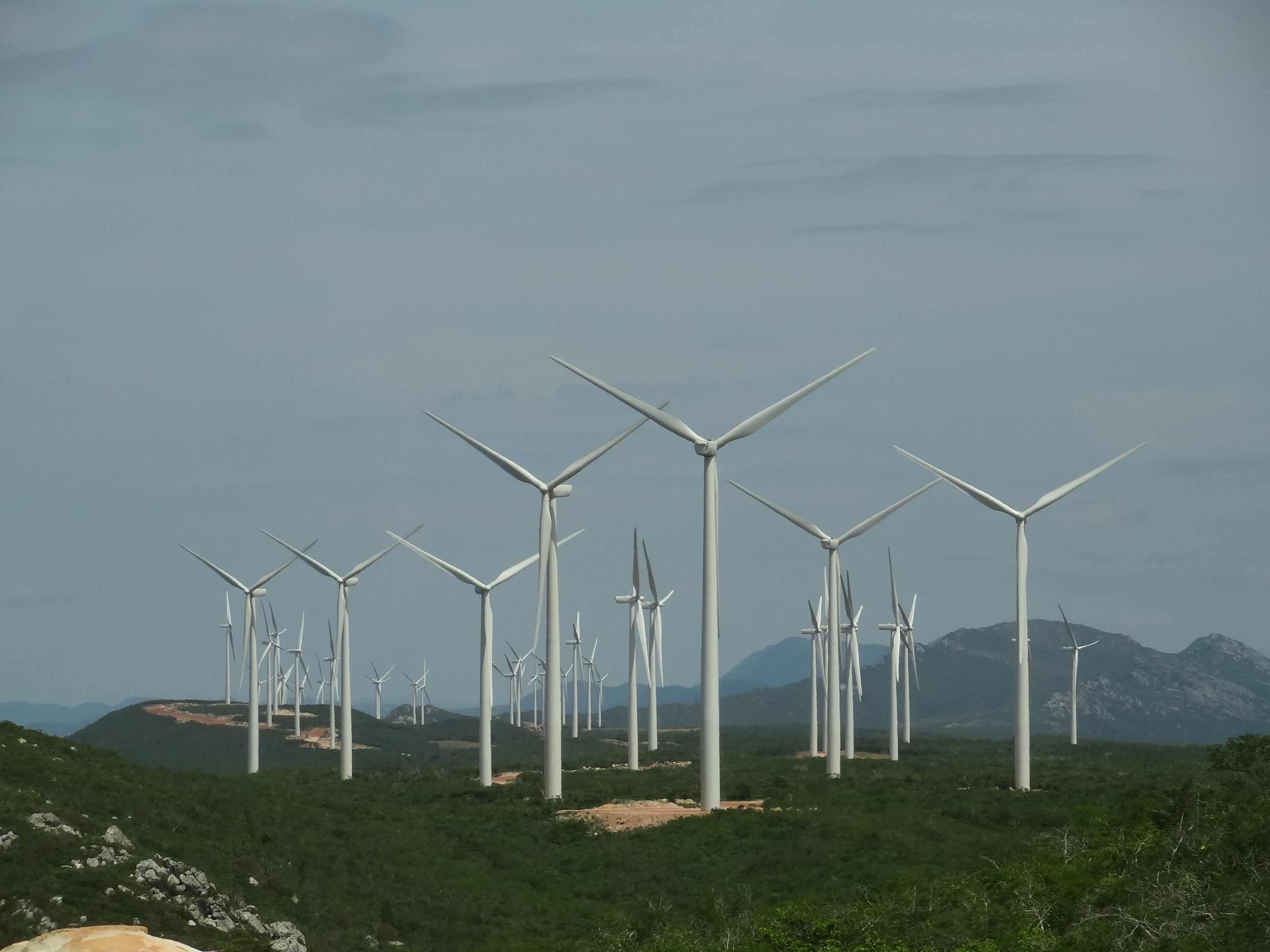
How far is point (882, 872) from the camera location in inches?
2311

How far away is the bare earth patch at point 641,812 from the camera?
72.6 meters

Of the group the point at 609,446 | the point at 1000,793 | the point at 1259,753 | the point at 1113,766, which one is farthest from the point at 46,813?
the point at 1113,766

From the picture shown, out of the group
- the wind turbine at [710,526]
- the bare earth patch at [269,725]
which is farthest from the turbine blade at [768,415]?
the bare earth patch at [269,725]

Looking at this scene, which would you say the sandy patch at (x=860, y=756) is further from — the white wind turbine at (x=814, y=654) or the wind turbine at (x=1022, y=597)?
the wind turbine at (x=1022, y=597)

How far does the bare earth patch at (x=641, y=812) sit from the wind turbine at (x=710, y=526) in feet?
10.1

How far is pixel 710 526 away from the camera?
70.8 m

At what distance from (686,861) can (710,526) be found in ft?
48.6

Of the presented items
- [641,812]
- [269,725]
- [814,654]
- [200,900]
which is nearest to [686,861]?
[641,812]

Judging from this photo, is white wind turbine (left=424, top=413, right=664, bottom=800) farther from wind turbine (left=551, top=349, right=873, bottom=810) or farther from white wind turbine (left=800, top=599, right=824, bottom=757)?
white wind turbine (left=800, top=599, right=824, bottom=757)

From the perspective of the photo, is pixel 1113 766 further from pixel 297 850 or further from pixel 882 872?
pixel 297 850

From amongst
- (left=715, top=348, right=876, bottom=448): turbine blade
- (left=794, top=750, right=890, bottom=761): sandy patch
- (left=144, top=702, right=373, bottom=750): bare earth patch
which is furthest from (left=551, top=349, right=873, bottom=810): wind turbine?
(left=144, top=702, right=373, bottom=750): bare earth patch

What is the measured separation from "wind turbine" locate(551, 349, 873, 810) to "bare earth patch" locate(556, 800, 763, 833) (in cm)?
307

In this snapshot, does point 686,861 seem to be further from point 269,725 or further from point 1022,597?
point 269,725

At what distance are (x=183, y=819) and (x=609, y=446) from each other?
28.1 m
